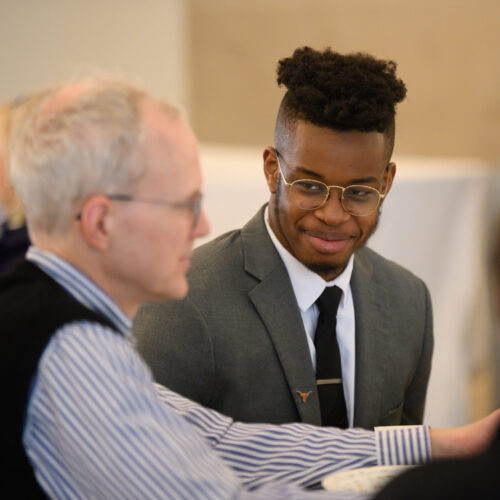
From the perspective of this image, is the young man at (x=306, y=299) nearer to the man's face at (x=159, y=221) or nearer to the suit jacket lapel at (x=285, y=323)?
the suit jacket lapel at (x=285, y=323)

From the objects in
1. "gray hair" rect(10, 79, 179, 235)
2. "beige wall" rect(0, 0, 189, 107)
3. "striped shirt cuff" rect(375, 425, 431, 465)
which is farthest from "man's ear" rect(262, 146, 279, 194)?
"beige wall" rect(0, 0, 189, 107)

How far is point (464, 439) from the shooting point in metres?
1.37

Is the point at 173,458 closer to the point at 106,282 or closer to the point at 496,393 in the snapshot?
the point at 106,282

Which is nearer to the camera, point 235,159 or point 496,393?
point 496,393

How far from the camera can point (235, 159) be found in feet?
8.82

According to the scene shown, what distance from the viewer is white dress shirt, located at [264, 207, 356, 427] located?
1.50 metres

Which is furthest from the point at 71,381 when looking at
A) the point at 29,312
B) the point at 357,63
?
the point at 357,63

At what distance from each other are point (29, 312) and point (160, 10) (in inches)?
173

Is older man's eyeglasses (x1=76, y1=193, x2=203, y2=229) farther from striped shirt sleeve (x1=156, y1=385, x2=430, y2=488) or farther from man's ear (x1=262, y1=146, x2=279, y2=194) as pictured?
striped shirt sleeve (x1=156, y1=385, x2=430, y2=488)

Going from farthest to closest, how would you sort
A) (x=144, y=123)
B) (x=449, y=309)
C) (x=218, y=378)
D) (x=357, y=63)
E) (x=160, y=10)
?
1. (x=160, y=10)
2. (x=449, y=309)
3. (x=218, y=378)
4. (x=357, y=63)
5. (x=144, y=123)

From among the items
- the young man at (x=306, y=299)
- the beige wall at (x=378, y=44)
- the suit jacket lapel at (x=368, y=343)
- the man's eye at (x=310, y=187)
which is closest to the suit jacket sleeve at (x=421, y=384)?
the young man at (x=306, y=299)

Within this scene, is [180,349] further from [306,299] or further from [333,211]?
[333,211]

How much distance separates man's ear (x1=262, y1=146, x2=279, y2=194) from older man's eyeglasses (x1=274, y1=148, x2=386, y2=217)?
0.04m

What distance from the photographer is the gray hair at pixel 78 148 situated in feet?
3.68
